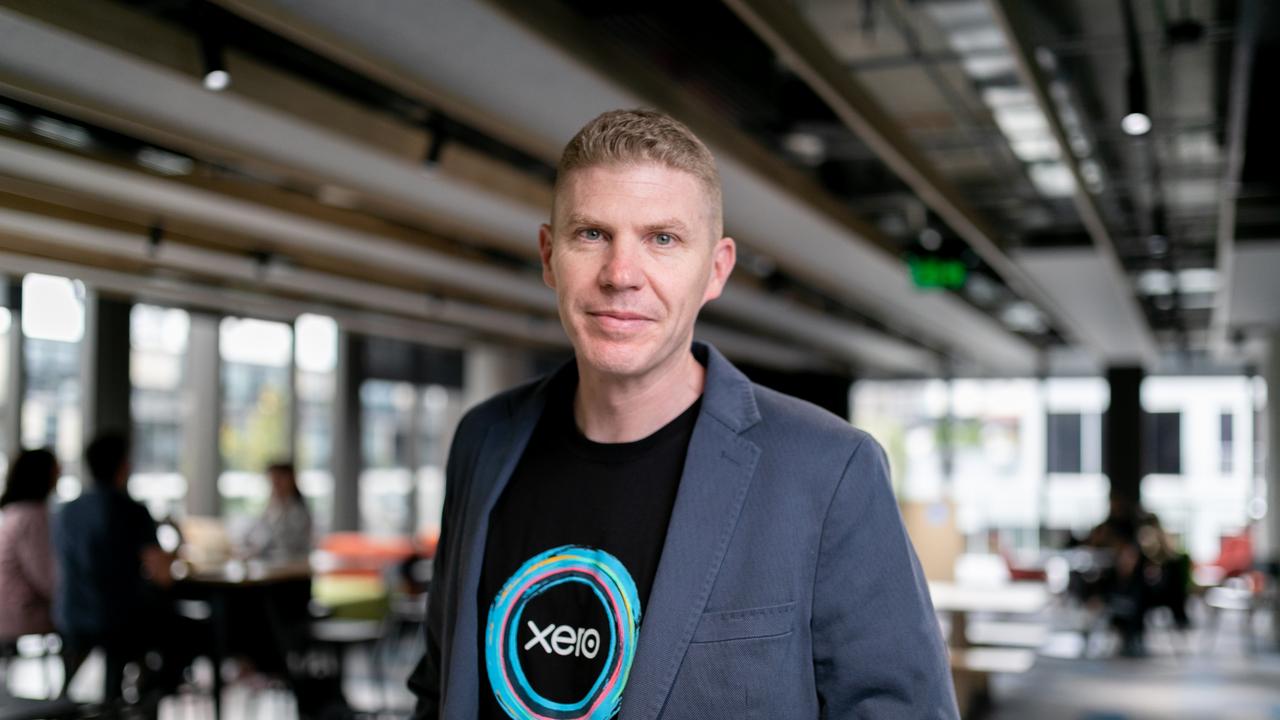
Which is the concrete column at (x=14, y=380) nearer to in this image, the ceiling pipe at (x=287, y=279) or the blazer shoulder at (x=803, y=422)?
the ceiling pipe at (x=287, y=279)

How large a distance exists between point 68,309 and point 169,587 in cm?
507

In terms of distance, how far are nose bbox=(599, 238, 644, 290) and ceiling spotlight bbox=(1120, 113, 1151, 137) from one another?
16.6 feet

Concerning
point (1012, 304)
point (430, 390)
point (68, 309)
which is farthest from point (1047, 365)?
point (68, 309)

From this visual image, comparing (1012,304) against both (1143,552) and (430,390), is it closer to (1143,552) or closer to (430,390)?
(1143,552)

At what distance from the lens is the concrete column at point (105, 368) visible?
428 inches

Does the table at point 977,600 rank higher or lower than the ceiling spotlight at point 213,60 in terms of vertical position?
lower

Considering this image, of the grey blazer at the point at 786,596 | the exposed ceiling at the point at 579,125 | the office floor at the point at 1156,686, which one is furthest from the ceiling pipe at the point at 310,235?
the grey blazer at the point at 786,596

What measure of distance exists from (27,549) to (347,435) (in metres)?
8.75

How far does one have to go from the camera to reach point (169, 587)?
6629 millimetres

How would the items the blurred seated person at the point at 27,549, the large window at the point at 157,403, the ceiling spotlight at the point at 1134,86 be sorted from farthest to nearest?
the large window at the point at 157,403, the blurred seated person at the point at 27,549, the ceiling spotlight at the point at 1134,86

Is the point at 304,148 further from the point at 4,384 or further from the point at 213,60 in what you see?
the point at 4,384

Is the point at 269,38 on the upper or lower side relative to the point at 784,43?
upper

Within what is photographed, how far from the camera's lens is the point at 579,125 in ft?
18.6

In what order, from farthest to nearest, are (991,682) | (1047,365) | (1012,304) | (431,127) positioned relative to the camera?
1. (1047,365)
2. (1012,304)
3. (991,682)
4. (431,127)
